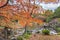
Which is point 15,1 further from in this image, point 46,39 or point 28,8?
point 46,39

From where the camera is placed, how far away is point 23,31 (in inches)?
251

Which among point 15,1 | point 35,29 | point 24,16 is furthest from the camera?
point 35,29

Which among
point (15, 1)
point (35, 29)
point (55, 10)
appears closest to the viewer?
point (15, 1)

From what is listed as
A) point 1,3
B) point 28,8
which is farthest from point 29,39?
point 1,3

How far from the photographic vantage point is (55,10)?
19.9 feet

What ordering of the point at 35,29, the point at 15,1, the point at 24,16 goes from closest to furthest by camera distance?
the point at 24,16 < the point at 15,1 < the point at 35,29

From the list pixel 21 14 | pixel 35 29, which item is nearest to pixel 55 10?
pixel 35 29

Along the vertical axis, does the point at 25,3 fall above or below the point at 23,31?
above

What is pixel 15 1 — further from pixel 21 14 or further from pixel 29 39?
pixel 29 39

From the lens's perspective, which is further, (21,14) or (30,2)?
(30,2)

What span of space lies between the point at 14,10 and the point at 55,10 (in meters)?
2.81

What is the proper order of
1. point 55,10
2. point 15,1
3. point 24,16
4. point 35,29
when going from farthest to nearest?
point 35,29
point 55,10
point 15,1
point 24,16

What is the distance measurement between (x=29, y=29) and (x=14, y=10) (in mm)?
2906

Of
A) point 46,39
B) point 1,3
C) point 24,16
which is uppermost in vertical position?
point 1,3
